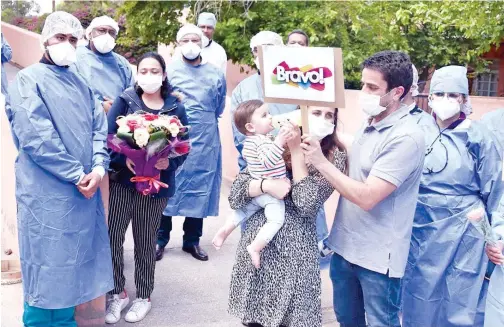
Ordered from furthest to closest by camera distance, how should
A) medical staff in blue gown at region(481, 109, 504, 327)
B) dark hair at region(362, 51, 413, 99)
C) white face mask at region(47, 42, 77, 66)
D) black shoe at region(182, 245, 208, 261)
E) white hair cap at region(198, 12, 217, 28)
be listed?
white hair cap at region(198, 12, 217, 28)
black shoe at region(182, 245, 208, 261)
white face mask at region(47, 42, 77, 66)
dark hair at region(362, 51, 413, 99)
medical staff in blue gown at region(481, 109, 504, 327)

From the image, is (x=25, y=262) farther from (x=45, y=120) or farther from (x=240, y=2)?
(x=240, y=2)

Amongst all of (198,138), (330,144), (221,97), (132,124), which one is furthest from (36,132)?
(221,97)

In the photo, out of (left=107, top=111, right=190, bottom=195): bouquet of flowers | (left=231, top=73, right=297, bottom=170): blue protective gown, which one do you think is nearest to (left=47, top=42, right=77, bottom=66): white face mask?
(left=107, top=111, right=190, bottom=195): bouquet of flowers

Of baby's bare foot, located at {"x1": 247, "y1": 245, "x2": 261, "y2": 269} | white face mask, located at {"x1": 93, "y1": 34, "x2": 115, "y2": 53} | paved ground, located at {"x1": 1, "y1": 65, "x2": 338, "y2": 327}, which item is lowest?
paved ground, located at {"x1": 1, "y1": 65, "x2": 338, "y2": 327}

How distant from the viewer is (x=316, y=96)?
9.37 ft

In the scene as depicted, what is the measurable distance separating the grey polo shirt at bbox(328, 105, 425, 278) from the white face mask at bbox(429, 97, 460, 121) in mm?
1008

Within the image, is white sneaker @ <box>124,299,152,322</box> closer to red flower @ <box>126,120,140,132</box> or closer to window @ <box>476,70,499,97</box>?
red flower @ <box>126,120,140,132</box>

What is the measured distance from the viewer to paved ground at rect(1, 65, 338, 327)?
4152 millimetres

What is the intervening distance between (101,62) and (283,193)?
2257mm

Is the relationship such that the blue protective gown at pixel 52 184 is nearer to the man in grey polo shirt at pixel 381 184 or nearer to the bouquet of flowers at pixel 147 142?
the bouquet of flowers at pixel 147 142

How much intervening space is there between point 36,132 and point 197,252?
234cm

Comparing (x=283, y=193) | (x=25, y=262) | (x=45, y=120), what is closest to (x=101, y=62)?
(x=45, y=120)

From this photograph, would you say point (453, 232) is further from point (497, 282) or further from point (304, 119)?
point (304, 119)

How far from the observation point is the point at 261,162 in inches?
124
